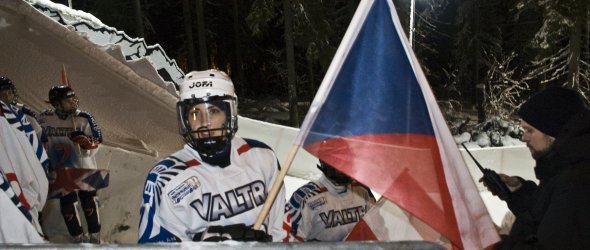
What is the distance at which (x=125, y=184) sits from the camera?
7.43 meters

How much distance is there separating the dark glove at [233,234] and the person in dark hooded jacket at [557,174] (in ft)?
3.85

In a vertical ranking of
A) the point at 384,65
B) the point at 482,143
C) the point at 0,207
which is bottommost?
the point at 482,143

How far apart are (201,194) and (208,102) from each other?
1.48ft

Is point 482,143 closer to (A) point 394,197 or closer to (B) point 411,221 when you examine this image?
(B) point 411,221

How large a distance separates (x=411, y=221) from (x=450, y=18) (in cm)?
3768

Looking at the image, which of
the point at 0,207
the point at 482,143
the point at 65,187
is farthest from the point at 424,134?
the point at 482,143

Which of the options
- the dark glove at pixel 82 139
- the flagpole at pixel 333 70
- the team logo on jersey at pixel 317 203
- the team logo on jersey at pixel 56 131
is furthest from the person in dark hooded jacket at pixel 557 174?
the team logo on jersey at pixel 56 131

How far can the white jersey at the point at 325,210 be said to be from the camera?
4.19 metres

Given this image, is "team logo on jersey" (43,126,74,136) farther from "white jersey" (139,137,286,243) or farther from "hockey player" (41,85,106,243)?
"white jersey" (139,137,286,243)

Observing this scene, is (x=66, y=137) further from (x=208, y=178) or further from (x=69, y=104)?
(x=208, y=178)

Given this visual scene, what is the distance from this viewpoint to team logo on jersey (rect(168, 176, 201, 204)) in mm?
2652

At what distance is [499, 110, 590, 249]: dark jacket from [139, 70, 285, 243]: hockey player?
1188 millimetres

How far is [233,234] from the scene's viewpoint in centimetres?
248

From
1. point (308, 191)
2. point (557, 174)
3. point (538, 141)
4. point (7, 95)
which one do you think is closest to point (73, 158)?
point (7, 95)
